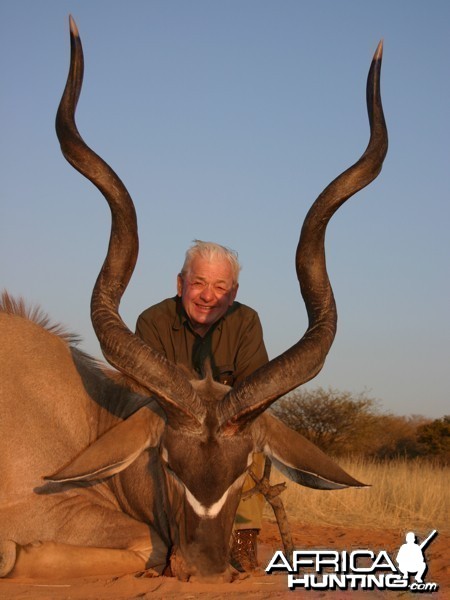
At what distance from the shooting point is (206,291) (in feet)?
21.9

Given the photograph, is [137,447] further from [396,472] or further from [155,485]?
[396,472]

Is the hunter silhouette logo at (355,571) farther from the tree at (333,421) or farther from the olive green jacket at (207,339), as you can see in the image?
the tree at (333,421)

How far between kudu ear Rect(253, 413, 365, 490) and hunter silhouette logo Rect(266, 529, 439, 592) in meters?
0.52

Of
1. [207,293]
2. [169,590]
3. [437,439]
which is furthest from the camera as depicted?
[437,439]

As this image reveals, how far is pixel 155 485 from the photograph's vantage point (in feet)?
17.9

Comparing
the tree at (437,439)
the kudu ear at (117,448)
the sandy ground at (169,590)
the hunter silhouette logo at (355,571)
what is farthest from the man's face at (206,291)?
the tree at (437,439)

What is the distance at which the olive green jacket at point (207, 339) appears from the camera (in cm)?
667

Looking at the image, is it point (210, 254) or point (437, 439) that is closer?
point (210, 254)

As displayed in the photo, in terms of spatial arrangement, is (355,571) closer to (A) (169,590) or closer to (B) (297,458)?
(B) (297,458)

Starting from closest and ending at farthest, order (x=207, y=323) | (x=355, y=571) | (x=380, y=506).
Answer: (x=355, y=571) → (x=207, y=323) → (x=380, y=506)

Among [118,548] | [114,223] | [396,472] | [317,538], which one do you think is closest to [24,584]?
[118,548]

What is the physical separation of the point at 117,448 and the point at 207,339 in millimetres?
1889

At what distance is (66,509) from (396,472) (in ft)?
30.3

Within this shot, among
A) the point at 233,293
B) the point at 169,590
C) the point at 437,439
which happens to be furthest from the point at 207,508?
the point at 437,439
